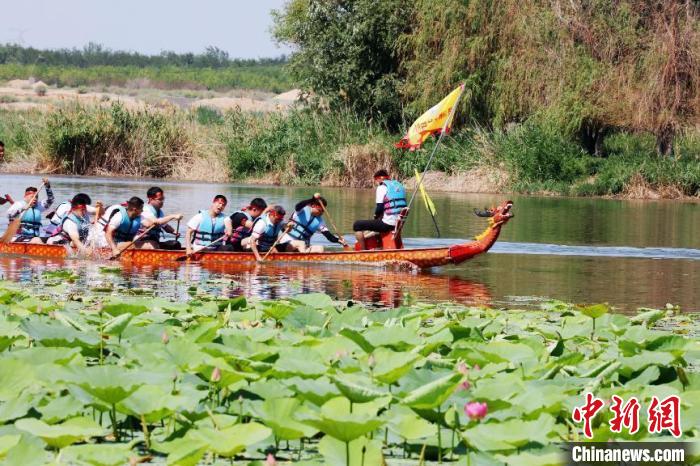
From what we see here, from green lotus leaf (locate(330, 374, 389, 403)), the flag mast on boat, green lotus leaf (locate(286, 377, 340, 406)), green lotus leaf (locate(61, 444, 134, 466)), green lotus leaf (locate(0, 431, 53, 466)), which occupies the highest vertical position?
the flag mast on boat

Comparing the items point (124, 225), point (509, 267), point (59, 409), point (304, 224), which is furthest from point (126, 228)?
point (59, 409)

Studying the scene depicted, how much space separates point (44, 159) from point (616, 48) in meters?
17.9

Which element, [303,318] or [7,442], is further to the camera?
[303,318]

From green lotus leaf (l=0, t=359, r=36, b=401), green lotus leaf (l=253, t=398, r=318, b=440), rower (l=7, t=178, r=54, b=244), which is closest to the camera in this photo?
green lotus leaf (l=253, t=398, r=318, b=440)

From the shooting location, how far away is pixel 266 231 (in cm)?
1692

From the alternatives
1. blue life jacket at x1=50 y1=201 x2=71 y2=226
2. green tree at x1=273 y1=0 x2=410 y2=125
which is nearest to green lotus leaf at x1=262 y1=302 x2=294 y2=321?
blue life jacket at x1=50 y1=201 x2=71 y2=226

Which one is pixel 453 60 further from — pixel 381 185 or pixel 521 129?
pixel 381 185

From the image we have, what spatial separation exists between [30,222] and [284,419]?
14078 millimetres

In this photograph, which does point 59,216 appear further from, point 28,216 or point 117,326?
point 117,326

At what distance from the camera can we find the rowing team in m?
16.6

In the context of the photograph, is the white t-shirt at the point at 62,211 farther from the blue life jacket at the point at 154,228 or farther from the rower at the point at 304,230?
the rower at the point at 304,230

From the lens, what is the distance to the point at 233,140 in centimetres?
4006

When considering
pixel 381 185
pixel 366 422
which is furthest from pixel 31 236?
pixel 366 422

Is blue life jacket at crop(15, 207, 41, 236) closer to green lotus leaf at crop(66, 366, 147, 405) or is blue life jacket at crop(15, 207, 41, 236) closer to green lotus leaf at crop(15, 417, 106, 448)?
green lotus leaf at crop(66, 366, 147, 405)
